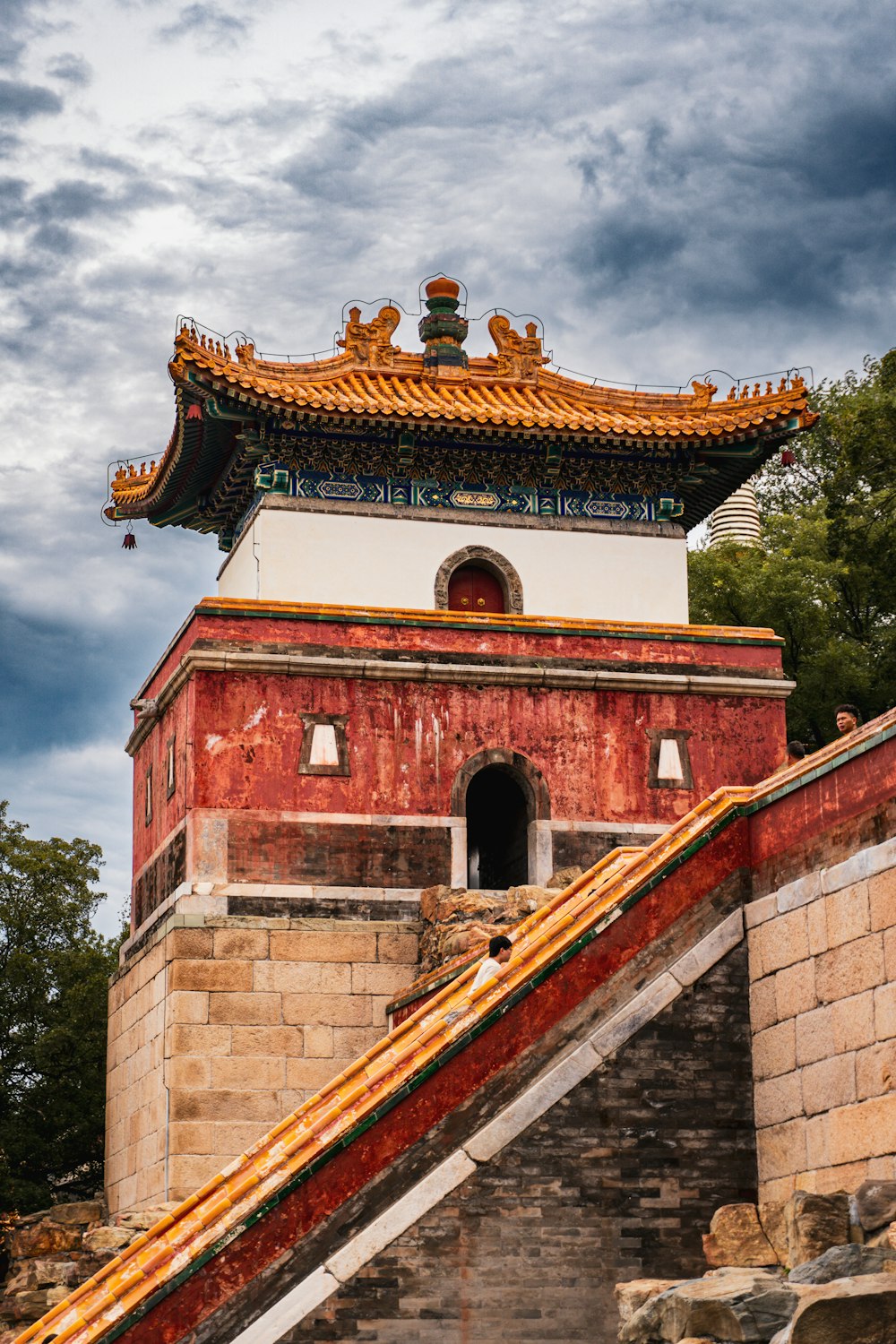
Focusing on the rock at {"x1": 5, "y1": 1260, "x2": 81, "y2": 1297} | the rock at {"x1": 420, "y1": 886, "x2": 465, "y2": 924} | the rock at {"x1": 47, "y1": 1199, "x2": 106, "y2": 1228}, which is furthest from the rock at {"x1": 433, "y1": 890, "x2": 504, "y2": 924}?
the rock at {"x1": 47, "y1": 1199, "x2": 106, "y2": 1228}

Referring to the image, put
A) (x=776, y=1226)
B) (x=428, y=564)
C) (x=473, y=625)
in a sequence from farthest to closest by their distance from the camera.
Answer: (x=428, y=564) → (x=473, y=625) → (x=776, y=1226)

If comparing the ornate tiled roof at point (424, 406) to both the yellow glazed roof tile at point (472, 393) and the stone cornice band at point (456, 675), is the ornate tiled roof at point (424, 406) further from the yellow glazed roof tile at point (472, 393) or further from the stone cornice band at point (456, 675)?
the stone cornice band at point (456, 675)

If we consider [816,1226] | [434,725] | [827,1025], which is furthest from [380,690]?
[816,1226]

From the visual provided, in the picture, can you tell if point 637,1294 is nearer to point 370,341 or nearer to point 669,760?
point 669,760

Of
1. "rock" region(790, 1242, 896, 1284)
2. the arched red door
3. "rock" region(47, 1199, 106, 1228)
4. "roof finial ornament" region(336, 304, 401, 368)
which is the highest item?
"roof finial ornament" region(336, 304, 401, 368)

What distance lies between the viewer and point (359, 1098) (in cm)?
1229

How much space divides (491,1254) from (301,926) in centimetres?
749

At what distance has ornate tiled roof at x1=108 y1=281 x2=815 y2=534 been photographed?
2144cm

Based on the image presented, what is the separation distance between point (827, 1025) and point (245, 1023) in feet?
26.5

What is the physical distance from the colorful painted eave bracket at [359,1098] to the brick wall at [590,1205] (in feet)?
2.28

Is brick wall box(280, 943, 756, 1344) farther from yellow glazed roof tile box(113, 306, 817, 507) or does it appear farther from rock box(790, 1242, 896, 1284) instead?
yellow glazed roof tile box(113, 306, 817, 507)

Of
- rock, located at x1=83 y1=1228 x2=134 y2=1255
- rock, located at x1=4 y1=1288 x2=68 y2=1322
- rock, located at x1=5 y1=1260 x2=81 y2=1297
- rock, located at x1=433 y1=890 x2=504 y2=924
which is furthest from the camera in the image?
rock, located at x1=5 y1=1260 x2=81 y2=1297

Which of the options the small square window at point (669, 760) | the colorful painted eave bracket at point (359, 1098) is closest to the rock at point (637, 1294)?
the colorful painted eave bracket at point (359, 1098)

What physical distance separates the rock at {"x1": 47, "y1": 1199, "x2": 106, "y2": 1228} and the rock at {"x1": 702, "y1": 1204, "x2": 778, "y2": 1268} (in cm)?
1053
